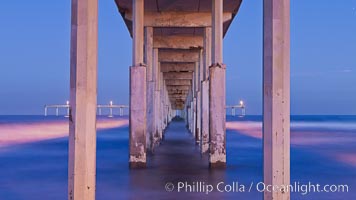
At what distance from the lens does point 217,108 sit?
38.1 ft

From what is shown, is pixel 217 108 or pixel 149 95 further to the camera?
pixel 149 95

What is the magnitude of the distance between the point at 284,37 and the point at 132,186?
5.13 m

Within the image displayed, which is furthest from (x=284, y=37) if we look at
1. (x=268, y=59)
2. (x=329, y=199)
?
(x=329, y=199)

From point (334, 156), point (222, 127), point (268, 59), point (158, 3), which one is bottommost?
point (334, 156)

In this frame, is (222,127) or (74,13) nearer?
(74,13)

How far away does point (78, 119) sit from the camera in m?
5.17

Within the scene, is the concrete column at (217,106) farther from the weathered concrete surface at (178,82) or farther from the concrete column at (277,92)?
the weathered concrete surface at (178,82)

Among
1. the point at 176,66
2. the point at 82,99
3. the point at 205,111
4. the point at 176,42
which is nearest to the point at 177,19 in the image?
the point at 205,111

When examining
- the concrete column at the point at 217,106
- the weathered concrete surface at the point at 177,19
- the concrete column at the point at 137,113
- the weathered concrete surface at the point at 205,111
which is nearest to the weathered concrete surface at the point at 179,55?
the weathered concrete surface at the point at 177,19

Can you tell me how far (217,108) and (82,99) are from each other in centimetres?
670

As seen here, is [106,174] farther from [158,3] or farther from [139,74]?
[158,3]

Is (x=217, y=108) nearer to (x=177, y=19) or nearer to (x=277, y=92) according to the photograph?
(x=177, y=19)

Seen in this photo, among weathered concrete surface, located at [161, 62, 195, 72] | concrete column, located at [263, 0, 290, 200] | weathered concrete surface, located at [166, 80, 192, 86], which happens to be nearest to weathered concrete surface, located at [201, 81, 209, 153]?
concrete column, located at [263, 0, 290, 200]

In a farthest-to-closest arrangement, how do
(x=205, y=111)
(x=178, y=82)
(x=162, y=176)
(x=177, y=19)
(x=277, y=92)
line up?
(x=178, y=82)
(x=177, y=19)
(x=205, y=111)
(x=162, y=176)
(x=277, y=92)
